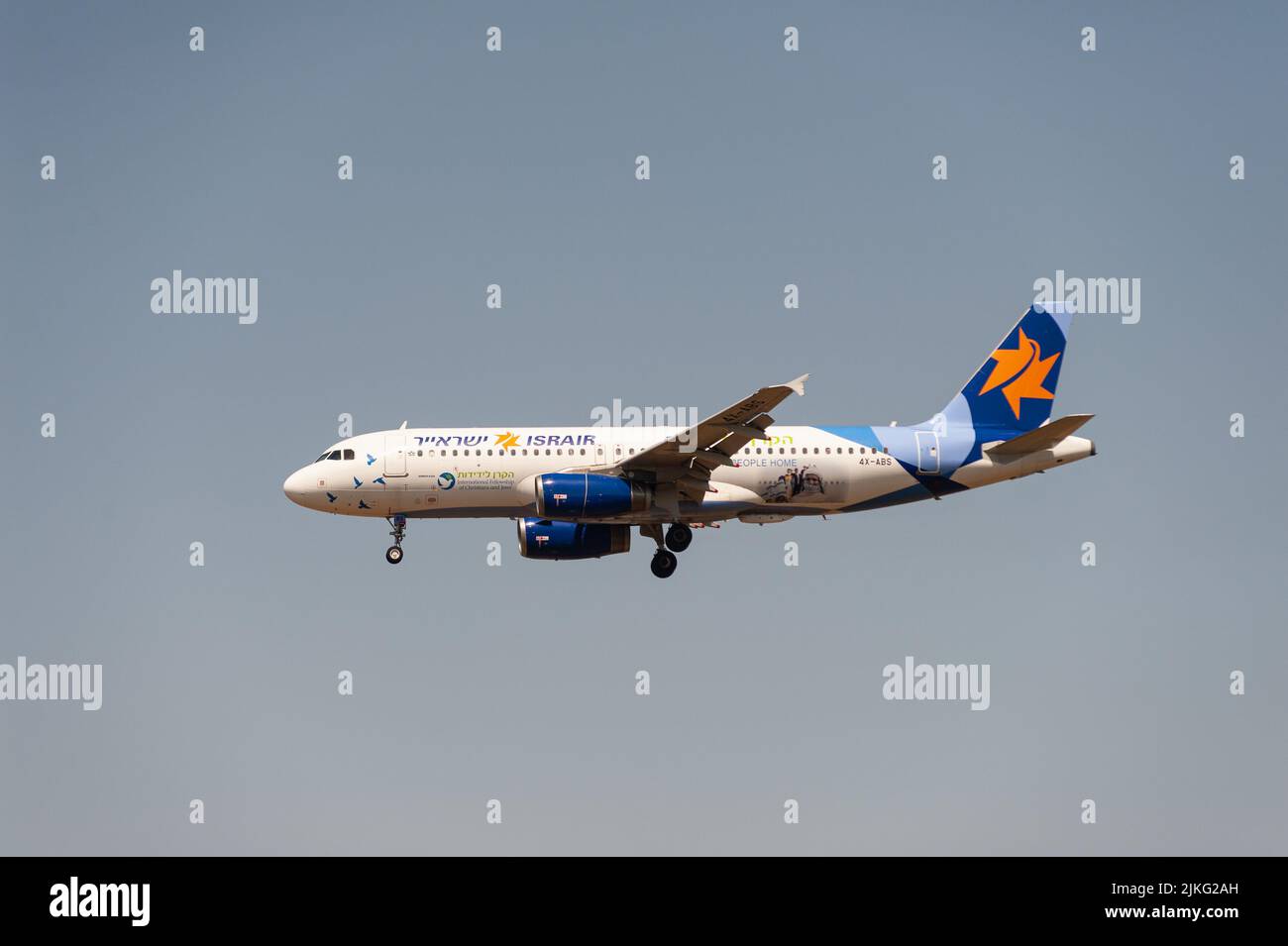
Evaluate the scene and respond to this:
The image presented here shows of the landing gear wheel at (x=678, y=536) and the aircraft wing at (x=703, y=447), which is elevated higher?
the aircraft wing at (x=703, y=447)

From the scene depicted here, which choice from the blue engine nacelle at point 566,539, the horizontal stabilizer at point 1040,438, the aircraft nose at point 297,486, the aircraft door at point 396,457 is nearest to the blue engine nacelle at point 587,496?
the blue engine nacelle at point 566,539

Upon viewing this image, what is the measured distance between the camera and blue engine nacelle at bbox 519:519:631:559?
66000mm

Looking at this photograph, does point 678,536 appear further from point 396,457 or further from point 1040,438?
point 1040,438

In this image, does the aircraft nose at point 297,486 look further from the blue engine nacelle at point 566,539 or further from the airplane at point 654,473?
the blue engine nacelle at point 566,539

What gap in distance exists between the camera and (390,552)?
6538 cm

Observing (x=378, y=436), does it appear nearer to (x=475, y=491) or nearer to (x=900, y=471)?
(x=475, y=491)

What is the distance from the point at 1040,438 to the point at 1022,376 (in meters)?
4.32

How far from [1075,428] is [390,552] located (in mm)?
23221

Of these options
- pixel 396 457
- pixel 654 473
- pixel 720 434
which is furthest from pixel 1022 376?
pixel 396 457

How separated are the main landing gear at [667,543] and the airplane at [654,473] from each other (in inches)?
1.3

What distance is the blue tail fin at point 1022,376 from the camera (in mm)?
68000

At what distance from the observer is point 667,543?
65.6 meters
